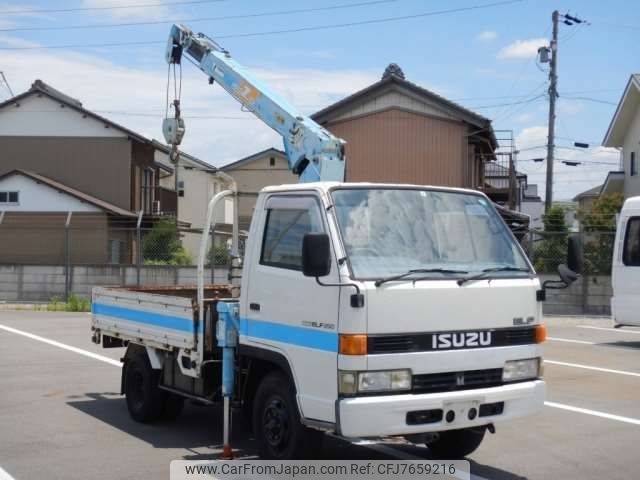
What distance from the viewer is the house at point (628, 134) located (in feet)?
113

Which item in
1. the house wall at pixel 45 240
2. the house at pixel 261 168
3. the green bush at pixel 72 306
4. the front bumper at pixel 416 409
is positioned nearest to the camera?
the front bumper at pixel 416 409

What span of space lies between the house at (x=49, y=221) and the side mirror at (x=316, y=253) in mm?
25295

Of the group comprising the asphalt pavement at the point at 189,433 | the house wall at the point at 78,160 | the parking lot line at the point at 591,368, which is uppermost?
the house wall at the point at 78,160

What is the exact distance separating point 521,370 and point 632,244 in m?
10.6

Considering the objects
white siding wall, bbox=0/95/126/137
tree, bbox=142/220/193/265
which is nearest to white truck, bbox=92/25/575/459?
tree, bbox=142/220/193/265

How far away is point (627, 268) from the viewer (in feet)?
55.0

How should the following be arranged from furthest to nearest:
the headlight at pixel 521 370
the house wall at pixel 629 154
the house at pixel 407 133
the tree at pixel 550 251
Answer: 1. the house wall at pixel 629 154
2. the house at pixel 407 133
3. the tree at pixel 550 251
4. the headlight at pixel 521 370

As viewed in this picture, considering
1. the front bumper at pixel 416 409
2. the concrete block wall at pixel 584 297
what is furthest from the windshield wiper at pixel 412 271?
the concrete block wall at pixel 584 297

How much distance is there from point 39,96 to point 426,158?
15.6 meters

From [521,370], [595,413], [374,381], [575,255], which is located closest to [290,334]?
[374,381]

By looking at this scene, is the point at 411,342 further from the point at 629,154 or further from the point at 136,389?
the point at 629,154

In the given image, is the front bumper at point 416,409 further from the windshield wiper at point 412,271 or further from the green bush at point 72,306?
the green bush at point 72,306

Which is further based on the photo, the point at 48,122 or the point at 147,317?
the point at 48,122

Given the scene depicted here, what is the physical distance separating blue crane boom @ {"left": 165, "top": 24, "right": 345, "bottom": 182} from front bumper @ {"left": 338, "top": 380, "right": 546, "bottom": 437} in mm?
4585
